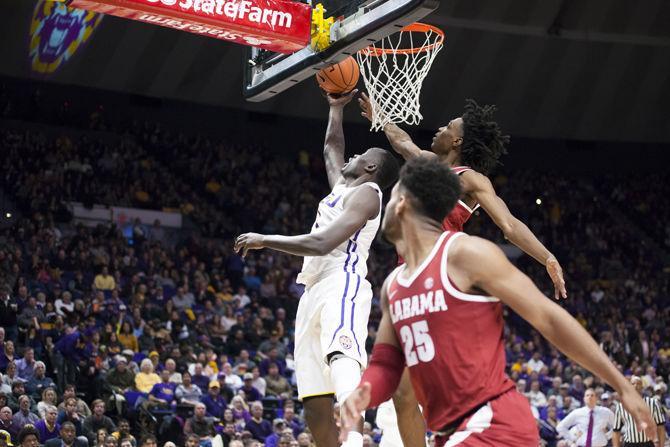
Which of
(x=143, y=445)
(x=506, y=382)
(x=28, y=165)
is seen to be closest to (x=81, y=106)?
(x=28, y=165)

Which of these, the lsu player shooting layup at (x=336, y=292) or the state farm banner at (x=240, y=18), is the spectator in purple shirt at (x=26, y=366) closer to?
the state farm banner at (x=240, y=18)

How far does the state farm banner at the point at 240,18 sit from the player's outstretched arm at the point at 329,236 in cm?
158

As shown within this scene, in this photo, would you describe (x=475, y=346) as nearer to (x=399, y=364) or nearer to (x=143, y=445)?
(x=399, y=364)

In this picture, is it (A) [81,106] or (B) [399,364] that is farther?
(A) [81,106]

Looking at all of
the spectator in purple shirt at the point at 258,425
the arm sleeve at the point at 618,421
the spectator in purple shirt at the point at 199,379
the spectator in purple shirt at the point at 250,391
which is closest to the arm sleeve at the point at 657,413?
the arm sleeve at the point at 618,421

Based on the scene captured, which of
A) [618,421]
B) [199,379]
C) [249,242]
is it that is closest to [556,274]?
[249,242]

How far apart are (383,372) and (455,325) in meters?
0.37

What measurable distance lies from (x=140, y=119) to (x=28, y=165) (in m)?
5.41

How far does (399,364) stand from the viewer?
358 cm

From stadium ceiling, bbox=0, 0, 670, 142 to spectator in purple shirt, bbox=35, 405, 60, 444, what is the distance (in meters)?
13.2

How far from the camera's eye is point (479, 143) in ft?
18.8

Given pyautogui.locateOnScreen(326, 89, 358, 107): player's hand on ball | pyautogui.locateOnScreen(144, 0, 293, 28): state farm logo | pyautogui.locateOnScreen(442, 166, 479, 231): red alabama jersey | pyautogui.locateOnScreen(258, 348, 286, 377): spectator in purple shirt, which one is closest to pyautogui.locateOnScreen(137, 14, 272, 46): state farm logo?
pyautogui.locateOnScreen(144, 0, 293, 28): state farm logo

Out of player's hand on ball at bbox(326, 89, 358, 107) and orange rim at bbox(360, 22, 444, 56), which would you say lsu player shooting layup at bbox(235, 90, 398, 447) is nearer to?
player's hand on ball at bbox(326, 89, 358, 107)

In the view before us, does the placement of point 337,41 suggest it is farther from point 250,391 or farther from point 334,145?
point 250,391
